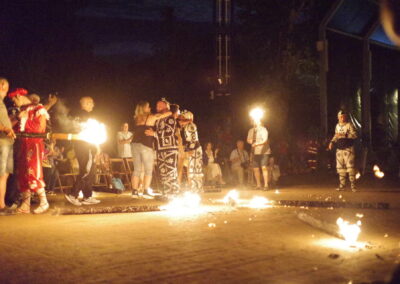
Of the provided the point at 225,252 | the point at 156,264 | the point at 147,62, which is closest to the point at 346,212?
the point at 225,252

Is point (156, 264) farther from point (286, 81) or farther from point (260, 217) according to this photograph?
point (286, 81)

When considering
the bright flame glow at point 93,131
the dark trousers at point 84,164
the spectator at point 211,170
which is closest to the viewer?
the bright flame glow at point 93,131

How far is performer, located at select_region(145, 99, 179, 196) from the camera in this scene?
13.6 m

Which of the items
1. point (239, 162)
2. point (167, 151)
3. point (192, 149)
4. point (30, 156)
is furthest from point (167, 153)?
point (239, 162)

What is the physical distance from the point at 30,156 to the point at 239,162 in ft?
33.5

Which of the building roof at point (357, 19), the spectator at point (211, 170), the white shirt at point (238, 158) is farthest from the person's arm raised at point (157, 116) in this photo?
the building roof at point (357, 19)

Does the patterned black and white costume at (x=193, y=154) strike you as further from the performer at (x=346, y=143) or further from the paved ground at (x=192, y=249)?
the paved ground at (x=192, y=249)

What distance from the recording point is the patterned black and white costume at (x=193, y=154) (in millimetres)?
15328

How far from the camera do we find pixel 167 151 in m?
13.7

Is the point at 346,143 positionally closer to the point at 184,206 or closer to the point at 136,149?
the point at 136,149

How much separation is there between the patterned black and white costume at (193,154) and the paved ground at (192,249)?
5.08 meters

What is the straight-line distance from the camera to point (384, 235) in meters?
7.80

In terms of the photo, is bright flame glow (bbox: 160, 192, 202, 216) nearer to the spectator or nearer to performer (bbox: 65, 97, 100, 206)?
performer (bbox: 65, 97, 100, 206)

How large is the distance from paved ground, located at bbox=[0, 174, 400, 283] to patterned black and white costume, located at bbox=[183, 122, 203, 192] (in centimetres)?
508
